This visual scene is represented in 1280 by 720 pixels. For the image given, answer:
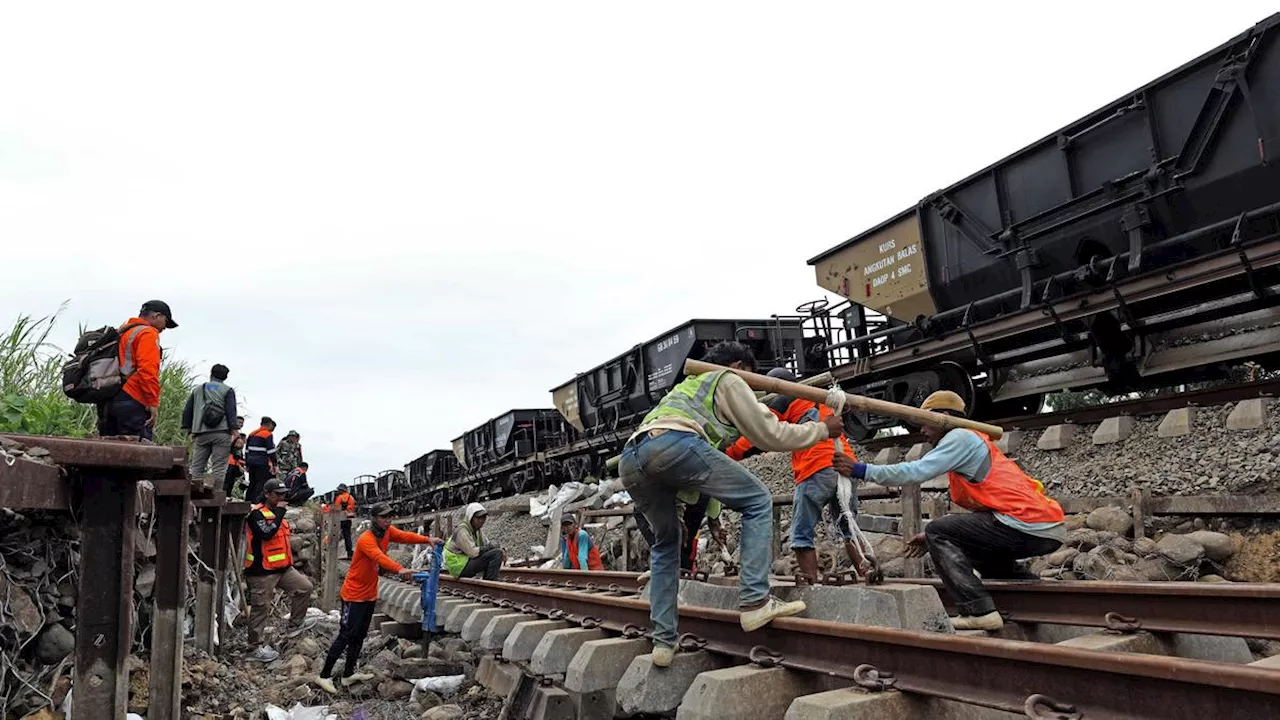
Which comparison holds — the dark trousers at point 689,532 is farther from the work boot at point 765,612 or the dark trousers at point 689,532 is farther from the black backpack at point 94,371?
the black backpack at point 94,371

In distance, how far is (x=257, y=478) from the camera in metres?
11.6

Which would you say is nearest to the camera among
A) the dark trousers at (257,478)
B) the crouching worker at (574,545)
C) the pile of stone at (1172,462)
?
the pile of stone at (1172,462)

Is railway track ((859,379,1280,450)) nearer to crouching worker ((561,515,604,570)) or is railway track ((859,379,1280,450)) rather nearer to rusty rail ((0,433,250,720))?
crouching worker ((561,515,604,570))

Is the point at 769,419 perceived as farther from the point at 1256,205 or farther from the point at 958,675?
the point at 1256,205

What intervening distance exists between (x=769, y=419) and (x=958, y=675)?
131 centimetres

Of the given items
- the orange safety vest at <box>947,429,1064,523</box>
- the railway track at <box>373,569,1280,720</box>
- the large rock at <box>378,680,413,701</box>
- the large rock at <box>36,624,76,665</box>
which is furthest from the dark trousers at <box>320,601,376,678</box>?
the orange safety vest at <box>947,429,1064,523</box>

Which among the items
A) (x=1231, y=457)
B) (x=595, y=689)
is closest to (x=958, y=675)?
(x=595, y=689)

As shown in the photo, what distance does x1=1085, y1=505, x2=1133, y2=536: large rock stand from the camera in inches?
263

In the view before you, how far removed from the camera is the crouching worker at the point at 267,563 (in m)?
9.02

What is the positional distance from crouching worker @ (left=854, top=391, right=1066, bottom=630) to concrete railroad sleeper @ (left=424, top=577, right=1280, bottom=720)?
3.02 ft

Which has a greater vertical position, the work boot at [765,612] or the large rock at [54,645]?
the large rock at [54,645]

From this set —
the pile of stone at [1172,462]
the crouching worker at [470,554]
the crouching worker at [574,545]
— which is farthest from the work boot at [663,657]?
the crouching worker at [574,545]

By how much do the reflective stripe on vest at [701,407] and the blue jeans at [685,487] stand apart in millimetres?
109

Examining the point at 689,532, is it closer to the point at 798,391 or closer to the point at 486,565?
the point at 798,391
